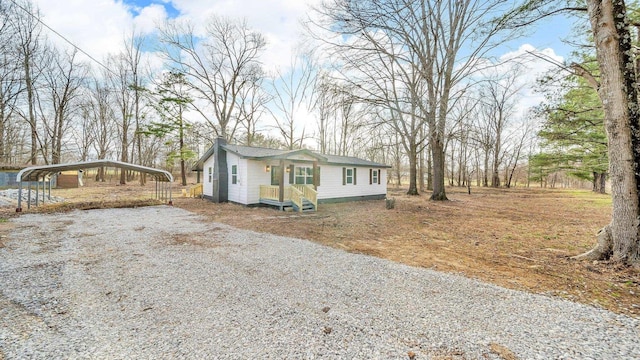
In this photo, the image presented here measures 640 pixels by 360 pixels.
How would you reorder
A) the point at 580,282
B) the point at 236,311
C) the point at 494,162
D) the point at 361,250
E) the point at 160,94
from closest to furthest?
1. the point at 236,311
2. the point at 580,282
3. the point at 361,250
4. the point at 160,94
5. the point at 494,162

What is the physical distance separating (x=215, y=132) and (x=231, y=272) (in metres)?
22.4

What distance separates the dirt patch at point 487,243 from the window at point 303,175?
333cm

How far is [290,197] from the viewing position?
1229cm

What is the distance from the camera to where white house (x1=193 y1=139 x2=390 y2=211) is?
40.2 feet

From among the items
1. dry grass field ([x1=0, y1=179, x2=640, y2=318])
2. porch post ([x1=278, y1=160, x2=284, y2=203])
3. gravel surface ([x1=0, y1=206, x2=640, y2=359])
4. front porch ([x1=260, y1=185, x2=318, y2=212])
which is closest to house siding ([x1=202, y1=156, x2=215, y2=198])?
dry grass field ([x1=0, y1=179, x2=640, y2=318])

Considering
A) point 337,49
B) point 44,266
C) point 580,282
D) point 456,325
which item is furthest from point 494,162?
point 44,266

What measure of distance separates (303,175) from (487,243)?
9.46 meters

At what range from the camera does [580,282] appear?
3.82 metres

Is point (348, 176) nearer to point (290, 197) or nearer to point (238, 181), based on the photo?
point (290, 197)

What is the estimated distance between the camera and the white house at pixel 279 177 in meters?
12.2

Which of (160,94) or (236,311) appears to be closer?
(236,311)

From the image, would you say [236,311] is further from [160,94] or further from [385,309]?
[160,94]

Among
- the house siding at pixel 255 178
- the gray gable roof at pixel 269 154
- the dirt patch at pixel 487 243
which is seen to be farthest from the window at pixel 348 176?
the dirt patch at pixel 487 243

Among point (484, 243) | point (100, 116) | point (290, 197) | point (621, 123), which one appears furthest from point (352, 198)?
point (100, 116)
